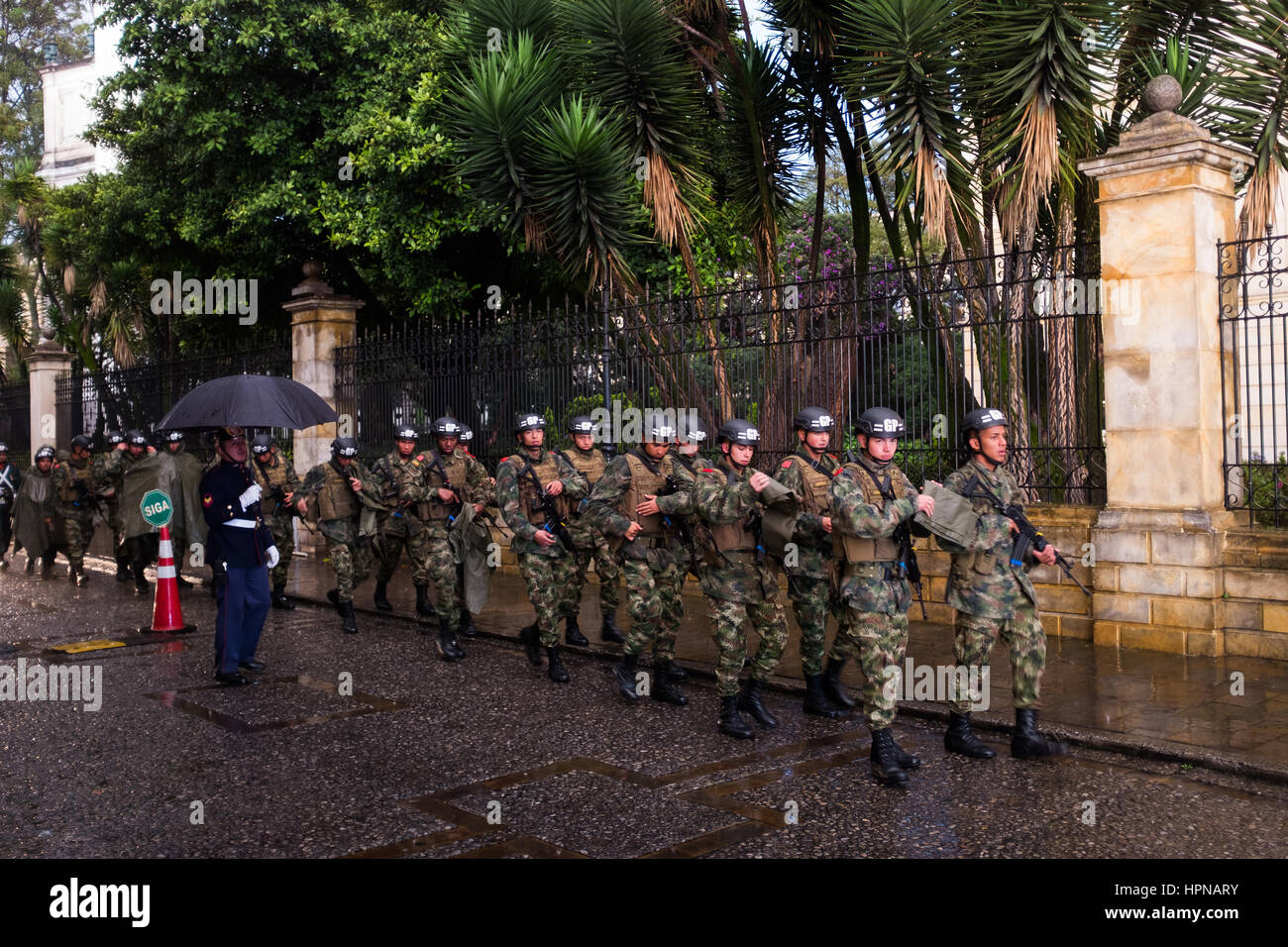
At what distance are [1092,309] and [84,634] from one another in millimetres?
8773

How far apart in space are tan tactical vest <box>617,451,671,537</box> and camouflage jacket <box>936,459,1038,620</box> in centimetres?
213

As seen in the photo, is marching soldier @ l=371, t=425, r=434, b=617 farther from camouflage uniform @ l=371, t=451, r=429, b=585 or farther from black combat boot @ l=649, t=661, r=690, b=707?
black combat boot @ l=649, t=661, r=690, b=707

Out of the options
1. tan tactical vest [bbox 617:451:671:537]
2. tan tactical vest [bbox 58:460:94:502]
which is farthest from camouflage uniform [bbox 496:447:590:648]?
tan tactical vest [bbox 58:460:94:502]

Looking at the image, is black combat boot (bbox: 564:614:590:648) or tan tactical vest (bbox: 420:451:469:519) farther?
tan tactical vest (bbox: 420:451:469:519)

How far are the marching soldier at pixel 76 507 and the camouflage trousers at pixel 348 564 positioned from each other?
546 cm

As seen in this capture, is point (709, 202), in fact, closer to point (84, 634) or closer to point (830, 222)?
point (84, 634)

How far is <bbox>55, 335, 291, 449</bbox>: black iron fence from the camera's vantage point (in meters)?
17.2

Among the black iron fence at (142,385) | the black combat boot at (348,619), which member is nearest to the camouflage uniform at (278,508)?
the black combat boot at (348,619)

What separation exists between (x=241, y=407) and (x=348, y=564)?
2822 mm

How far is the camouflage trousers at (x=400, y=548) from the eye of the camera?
32.4 feet

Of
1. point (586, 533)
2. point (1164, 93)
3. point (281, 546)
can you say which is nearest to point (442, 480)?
point (586, 533)

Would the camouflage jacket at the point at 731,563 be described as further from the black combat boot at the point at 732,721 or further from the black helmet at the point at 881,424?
the black helmet at the point at 881,424

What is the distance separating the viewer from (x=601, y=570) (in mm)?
9250

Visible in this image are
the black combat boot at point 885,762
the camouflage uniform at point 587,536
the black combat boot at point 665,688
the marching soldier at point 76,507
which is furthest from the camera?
the marching soldier at point 76,507
